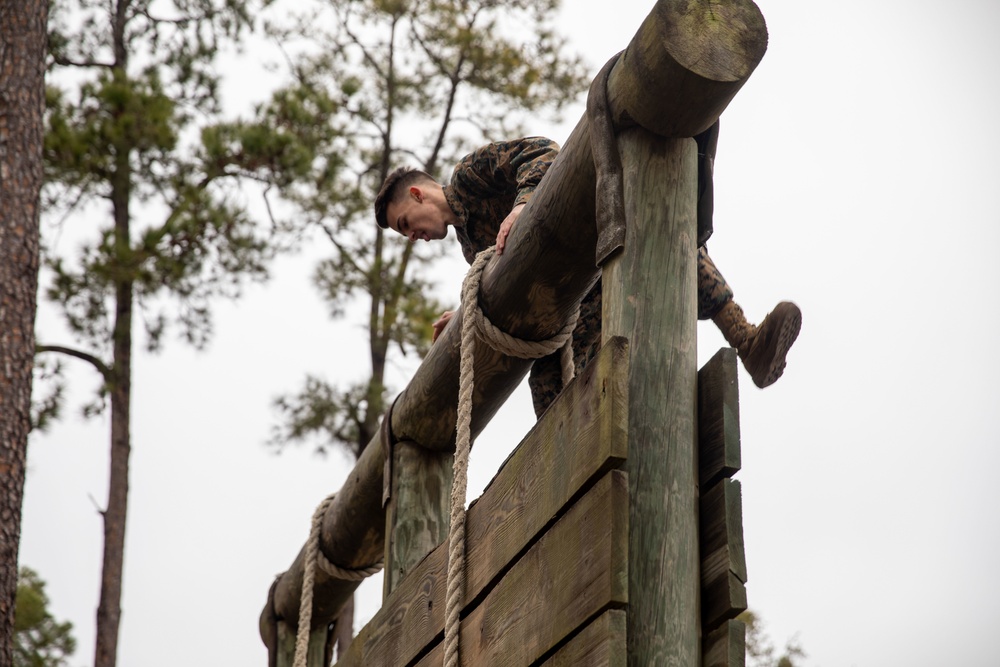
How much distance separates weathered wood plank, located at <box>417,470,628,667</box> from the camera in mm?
1805

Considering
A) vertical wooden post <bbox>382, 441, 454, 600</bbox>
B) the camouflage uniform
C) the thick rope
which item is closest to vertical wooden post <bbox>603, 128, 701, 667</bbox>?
the camouflage uniform

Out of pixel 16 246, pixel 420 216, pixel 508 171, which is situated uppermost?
pixel 16 246

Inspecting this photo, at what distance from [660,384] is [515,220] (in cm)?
73

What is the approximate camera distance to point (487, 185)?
342 cm

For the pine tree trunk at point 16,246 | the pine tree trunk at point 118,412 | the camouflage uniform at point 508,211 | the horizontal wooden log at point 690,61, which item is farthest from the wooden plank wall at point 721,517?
the pine tree trunk at point 118,412

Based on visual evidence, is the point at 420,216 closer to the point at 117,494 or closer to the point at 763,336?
the point at 763,336

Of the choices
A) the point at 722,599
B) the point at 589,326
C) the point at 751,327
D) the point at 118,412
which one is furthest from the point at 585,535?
the point at 118,412

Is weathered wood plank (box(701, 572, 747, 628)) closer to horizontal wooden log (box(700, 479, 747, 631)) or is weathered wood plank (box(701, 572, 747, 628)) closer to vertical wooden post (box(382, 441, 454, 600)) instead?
horizontal wooden log (box(700, 479, 747, 631))

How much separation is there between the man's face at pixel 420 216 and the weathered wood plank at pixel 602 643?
1981 millimetres

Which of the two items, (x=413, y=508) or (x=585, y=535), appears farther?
(x=413, y=508)

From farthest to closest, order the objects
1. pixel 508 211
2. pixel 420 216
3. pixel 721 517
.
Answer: pixel 420 216
pixel 508 211
pixel 721 517

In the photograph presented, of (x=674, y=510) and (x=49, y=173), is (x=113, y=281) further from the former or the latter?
(x=674, y=510)

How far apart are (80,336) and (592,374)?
32.8 feet

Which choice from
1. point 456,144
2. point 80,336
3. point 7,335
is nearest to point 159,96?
point 80,336
